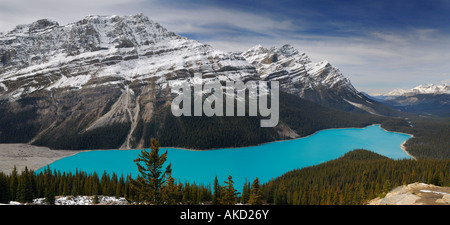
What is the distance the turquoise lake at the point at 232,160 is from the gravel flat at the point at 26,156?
5.90 meters

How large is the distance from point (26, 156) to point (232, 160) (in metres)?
87.6

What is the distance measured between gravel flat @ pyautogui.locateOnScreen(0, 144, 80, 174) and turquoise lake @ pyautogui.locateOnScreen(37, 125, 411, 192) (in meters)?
5.90

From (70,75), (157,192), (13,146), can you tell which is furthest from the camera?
(70,75)

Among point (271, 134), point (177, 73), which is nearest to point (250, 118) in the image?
point (271, 134)

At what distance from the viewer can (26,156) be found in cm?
10650

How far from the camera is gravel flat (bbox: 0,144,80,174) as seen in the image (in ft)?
300

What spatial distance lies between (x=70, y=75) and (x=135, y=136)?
82496mm

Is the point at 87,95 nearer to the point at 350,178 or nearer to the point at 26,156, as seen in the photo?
the point at 26,156

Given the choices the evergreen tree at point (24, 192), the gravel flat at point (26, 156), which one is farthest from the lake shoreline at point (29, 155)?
the evergreen tree at point (24, 192)

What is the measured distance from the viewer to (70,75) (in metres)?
175

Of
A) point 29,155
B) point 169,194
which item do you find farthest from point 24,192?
point 29,155

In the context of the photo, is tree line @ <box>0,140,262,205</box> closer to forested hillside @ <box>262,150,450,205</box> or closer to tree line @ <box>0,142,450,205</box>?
tree line @ <box>0,142,450,205</box>
